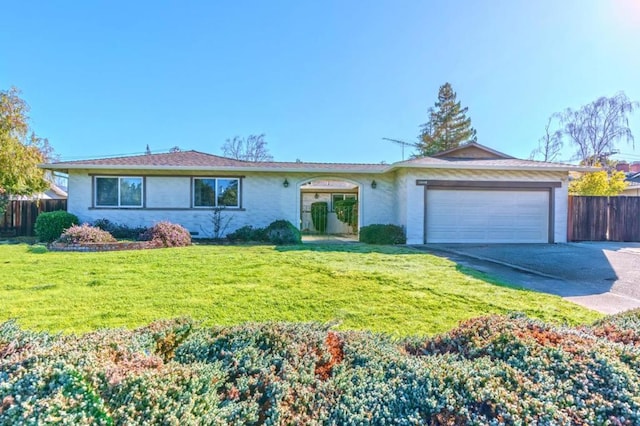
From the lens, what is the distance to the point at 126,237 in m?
12.1

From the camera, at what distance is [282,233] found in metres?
12.2

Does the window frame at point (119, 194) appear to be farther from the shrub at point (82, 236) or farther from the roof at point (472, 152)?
the roof at point (472, 152)

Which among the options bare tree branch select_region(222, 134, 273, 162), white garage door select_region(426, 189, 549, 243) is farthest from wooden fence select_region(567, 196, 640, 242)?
bare tree branch select_region(222, 134, 273, 162)

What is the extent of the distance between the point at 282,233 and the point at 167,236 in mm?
3669

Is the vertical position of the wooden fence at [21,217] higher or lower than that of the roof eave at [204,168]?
lower

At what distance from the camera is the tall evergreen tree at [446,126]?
31564 millimetres

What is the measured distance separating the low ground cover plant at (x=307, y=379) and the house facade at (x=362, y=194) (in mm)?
10228

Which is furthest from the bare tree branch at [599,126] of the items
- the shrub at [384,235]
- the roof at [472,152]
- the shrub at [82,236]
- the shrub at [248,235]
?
the shrub at [82,236]

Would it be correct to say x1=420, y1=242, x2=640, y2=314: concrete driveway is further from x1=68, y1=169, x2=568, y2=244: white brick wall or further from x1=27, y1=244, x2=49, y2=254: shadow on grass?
x1=27, y1=244, x2=49, y2=254: shadow on grass

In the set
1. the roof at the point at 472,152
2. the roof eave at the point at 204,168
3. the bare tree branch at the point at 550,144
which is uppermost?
the bare tree branch at the point at 550,144

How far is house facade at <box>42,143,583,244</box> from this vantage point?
1238 cm

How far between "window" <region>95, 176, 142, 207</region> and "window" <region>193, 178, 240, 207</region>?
210 centimetres

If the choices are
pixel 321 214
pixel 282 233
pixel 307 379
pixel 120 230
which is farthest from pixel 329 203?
pixel 307 379

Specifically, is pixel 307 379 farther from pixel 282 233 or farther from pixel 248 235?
pixel 248 235
